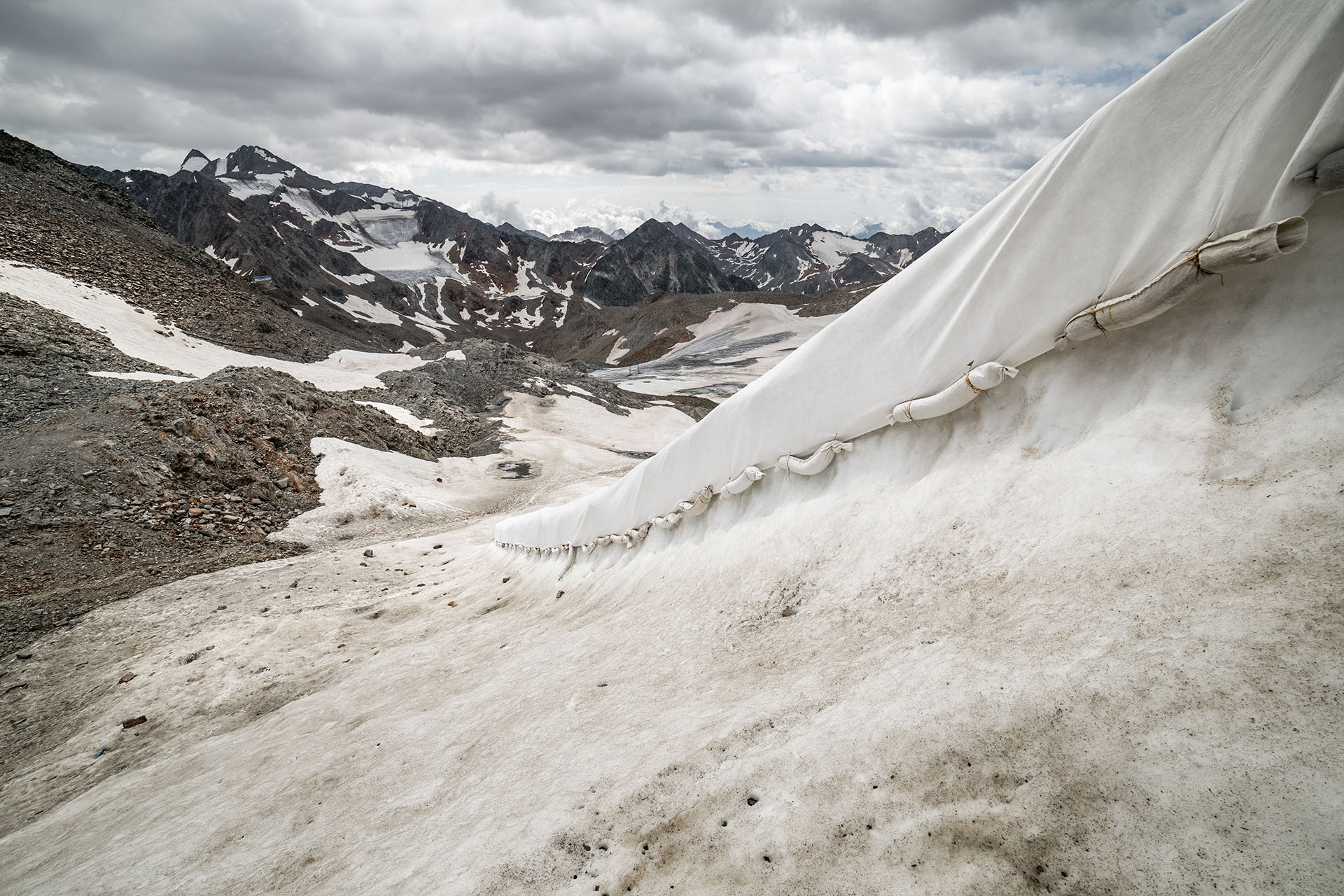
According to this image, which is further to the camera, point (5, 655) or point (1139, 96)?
point (5, 655)

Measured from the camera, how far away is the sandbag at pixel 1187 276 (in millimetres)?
2105

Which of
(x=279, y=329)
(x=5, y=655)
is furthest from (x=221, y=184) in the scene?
(x=5, y=655)

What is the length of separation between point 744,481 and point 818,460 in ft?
2.26

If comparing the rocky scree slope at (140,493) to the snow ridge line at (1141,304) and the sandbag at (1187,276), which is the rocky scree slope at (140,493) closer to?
the snow ridge line at (1141,304)

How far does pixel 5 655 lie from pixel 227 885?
6.86 m

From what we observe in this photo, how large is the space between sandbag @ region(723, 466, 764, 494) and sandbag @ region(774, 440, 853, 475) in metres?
0.30

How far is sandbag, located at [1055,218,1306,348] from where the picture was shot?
82.9 inches

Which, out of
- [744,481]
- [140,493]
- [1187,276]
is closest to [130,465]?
[140,493]

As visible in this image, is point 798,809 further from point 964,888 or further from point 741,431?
point 741,431

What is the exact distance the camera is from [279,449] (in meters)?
14.2

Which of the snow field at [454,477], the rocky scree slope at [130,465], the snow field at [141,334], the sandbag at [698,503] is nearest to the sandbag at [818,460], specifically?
the sandbag at [698,503]

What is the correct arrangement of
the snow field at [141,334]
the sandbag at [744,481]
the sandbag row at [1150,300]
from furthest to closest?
1. the snow field at [141,334]
2. the sandbag at [744,481]
3. the sandbag row at [1150,300]

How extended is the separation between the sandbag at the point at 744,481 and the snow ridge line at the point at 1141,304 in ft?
0.67

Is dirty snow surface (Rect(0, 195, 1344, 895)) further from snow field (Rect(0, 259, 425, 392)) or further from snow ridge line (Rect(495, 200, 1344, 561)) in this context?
snow field (Rect(0, 259, 425, 392))
